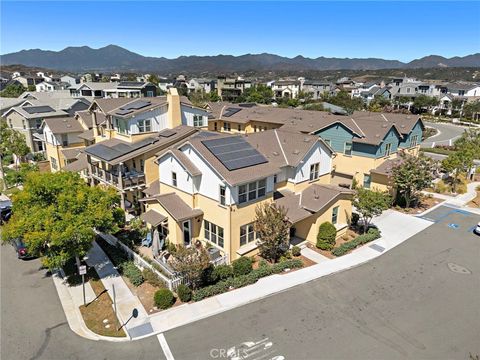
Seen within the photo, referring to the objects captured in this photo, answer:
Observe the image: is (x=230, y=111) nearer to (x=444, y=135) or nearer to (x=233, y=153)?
(x=233, y=153)

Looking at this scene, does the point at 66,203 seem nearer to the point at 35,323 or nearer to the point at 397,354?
the point at 35,323

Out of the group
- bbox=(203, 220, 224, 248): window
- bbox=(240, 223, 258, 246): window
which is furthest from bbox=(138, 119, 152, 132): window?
bbox=(240, 223, 258, 246): window

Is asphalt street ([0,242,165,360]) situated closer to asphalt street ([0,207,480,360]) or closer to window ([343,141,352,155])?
asphalt street ([0,207,480,360])

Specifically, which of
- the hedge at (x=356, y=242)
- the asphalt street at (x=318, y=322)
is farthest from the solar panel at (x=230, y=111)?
the asphalt street at (x=318, y=322)

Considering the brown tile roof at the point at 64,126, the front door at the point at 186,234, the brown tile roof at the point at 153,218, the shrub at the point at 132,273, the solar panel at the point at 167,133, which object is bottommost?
the shrub at the point at 132,273

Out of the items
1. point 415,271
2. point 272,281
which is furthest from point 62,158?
point 415,271

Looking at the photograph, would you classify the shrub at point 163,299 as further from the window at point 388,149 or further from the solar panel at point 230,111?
the solar panel at point 230,111
